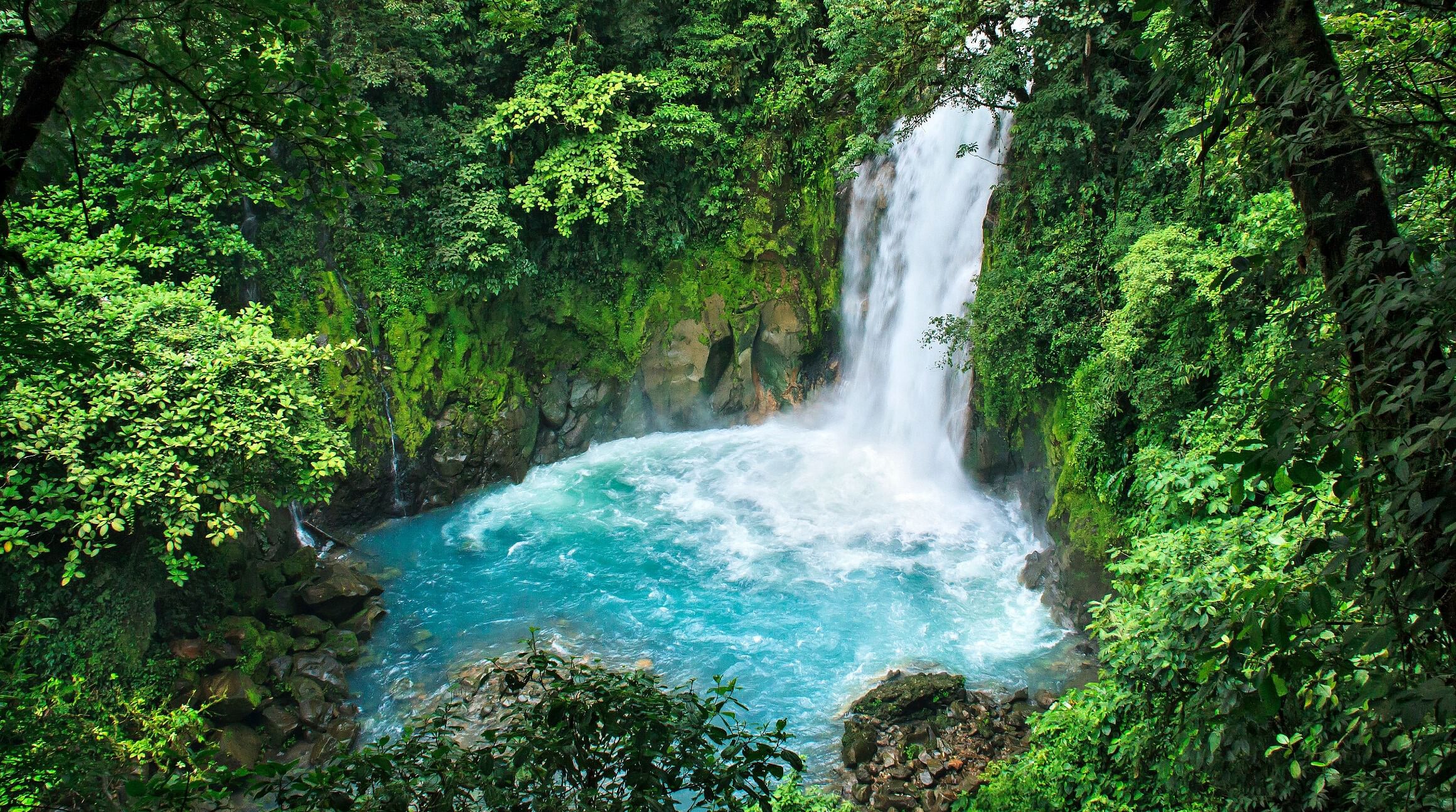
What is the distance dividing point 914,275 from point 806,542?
5050mm

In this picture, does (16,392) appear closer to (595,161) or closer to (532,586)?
(532,586)

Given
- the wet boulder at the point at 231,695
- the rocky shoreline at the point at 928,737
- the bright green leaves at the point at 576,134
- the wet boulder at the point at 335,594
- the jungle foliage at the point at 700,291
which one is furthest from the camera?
the bright green leaves at the point at 576,134

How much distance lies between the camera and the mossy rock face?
8008 mm

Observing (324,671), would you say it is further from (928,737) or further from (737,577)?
(928,737)

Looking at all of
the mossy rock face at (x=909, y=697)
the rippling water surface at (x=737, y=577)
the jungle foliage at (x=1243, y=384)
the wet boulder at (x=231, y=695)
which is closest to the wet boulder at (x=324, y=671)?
the rippling water surface at (x=737, y=577)

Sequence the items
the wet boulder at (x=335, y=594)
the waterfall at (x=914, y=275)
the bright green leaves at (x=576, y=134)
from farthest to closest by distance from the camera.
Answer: the bright green leaves at (x=576, y=134) < the waterfall at (x=914, y=275) < the wet boulder at (x=335, y=594)

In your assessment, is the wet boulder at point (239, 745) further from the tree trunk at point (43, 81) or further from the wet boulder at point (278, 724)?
the tree trunk at point (43, 81)

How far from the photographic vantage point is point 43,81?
90.0 inches

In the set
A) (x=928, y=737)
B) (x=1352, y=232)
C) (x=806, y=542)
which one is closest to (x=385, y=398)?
(x=806, y=542)

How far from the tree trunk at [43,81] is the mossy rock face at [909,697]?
7.78 metres

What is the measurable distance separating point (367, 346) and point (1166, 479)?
38.5ft

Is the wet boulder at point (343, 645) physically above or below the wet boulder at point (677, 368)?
below

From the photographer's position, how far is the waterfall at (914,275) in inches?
484

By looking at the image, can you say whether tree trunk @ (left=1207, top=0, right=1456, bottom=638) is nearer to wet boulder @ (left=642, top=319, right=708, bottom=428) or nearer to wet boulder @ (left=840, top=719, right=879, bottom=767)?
wet boulder @ (left=840, top=719, right=879, bottom=767)
